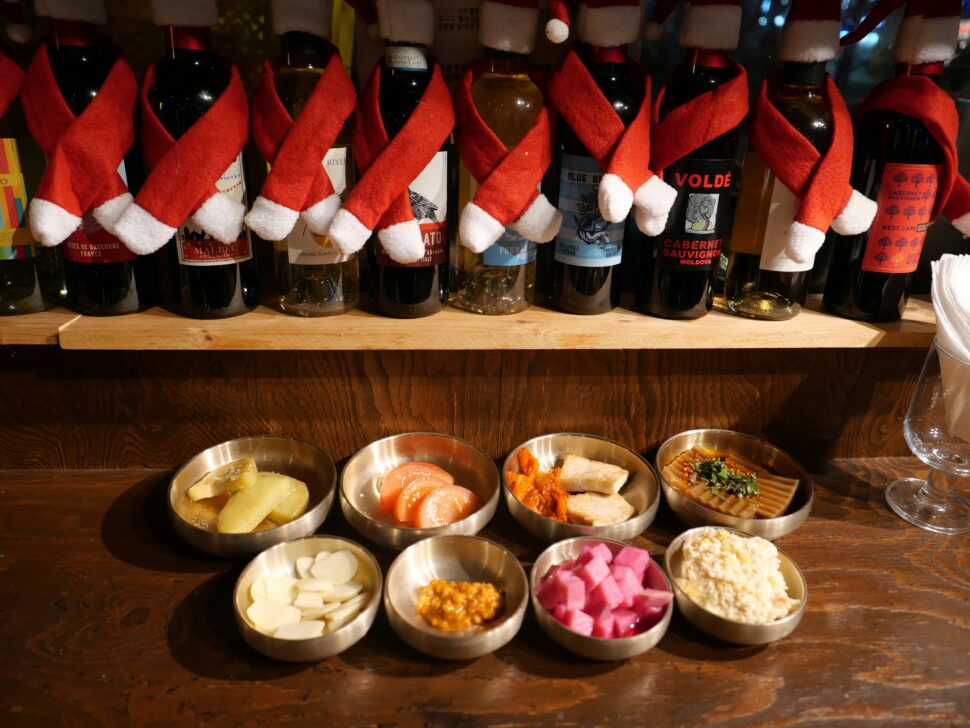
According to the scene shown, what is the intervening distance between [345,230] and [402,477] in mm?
365

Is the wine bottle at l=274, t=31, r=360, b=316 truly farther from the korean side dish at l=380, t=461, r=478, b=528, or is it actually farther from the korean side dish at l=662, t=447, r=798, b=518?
the korean side dish at l=662, t=447, r=798, b=518

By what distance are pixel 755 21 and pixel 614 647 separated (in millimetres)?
860

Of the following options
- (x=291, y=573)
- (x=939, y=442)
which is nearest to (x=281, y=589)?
(x=291, y=573)

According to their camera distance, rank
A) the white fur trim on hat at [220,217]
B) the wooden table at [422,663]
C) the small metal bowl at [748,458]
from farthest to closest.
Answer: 1. the small metal bowl at [748,458]
2. the white fur trim on hat at [220,217]
3. the wooden table at [422,663]

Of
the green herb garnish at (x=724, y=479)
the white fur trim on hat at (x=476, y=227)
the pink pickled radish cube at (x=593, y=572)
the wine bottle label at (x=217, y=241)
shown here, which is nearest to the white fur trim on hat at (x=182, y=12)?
the wine bottle label at (x=217, y=241)

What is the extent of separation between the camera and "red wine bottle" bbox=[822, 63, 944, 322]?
92 cm

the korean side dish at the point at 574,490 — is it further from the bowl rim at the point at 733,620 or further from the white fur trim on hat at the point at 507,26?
the white fur trim on hat at the point at 507,26

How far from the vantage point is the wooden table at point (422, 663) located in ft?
2.44

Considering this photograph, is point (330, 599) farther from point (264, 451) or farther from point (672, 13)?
point (672, 13)

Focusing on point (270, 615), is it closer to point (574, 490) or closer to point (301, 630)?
point (301, 630)

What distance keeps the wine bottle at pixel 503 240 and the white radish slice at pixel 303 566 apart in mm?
393

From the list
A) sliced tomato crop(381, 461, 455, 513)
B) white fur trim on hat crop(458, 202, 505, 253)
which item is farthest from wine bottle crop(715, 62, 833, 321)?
sliced tomato crop(381, 461, 455, 513)

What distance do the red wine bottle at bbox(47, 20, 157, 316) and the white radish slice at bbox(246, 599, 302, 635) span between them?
1.42 ft

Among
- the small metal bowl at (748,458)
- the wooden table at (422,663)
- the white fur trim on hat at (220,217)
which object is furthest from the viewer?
the small metal bowl at (748,458)
